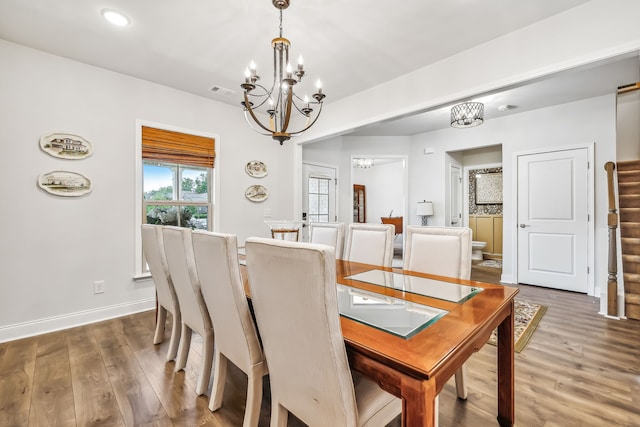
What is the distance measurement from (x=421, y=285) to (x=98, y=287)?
126 inches

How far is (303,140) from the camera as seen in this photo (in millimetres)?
4285

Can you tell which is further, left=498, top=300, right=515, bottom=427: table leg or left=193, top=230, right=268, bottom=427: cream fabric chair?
left=498, top=300, right=515, bottom=427: table leg

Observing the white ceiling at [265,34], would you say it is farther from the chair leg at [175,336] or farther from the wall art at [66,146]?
the chair leg at [175,336]

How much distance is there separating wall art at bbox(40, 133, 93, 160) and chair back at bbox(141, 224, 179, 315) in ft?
4.43

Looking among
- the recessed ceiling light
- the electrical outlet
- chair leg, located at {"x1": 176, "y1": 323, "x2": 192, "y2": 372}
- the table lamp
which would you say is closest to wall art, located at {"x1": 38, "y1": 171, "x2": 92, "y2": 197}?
the electrical outlet

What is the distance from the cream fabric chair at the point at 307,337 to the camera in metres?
0.86

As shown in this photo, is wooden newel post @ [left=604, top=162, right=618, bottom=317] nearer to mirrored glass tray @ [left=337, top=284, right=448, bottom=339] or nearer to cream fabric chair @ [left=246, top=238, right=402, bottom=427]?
mirrored glass tray @ [left=337, top=284, right=448, bottom=339]

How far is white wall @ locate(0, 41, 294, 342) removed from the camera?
254 centimetres

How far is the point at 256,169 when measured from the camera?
13.8 ft

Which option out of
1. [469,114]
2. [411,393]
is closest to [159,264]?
[411,393]

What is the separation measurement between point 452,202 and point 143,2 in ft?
17.2

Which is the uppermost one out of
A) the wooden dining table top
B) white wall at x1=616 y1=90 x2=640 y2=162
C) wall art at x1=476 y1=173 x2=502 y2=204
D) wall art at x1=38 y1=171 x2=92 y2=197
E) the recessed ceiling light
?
the recessed ceiling light

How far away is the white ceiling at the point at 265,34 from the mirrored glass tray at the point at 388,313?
2015 mm

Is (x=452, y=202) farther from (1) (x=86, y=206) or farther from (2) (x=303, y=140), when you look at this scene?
(1) (x=86, y=206)
